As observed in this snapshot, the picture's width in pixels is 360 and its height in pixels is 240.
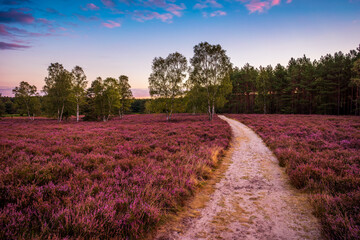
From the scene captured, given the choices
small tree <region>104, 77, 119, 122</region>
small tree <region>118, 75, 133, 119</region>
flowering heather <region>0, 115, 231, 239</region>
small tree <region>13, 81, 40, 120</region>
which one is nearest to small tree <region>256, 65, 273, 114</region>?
small tree <region>118, 75, 133, 119</region>

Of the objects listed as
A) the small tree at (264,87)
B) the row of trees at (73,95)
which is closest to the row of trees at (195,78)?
the row of trees at (73,95)

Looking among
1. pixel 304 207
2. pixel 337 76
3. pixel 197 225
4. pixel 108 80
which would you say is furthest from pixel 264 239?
pixel 337 76

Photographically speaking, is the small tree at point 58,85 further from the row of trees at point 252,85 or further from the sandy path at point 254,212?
the sandy path at point 254,212

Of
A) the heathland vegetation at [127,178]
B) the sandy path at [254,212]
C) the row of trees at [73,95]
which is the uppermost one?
the row of trees at [73,95]

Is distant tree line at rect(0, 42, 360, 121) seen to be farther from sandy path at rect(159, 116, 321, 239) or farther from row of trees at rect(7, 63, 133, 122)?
sandy path at rect(159, 116, 321, 239)

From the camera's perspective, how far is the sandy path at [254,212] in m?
3.17

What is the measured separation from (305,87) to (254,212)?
193ft

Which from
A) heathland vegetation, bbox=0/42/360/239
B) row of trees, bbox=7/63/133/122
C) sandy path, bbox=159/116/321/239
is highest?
row of trees, bbox=7/63/133/122

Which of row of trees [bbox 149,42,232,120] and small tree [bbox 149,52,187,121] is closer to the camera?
row of trees [bbox 149,42,232,120]

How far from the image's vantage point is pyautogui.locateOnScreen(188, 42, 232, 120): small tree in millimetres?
28906

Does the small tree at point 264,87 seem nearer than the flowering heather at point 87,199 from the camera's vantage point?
No

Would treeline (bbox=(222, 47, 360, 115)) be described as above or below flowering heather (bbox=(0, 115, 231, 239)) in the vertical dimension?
above

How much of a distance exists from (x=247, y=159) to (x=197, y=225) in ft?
21.4

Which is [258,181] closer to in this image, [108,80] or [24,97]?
[108,80]
